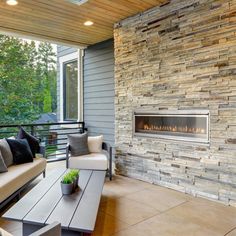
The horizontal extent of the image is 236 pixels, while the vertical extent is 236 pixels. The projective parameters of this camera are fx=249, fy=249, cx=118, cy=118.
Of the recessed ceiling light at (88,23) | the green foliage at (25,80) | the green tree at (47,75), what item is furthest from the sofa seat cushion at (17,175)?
the green tree at (47,75)

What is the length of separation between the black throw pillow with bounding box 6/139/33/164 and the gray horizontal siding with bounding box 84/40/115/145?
2.17 meters

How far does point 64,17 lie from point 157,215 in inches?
140

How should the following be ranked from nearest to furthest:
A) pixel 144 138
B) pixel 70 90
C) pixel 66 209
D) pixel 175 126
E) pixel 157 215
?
pixel 66 209 < pixel 157 215 < pixel 175 126 < pixel 144 138 < pixel 70 90

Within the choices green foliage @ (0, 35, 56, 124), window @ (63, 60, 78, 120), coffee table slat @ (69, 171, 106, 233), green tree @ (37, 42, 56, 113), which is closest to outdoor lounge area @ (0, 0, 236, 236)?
coffee table slat @ (69, 171, 106, 233)

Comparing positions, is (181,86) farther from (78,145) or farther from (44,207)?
(44,207)

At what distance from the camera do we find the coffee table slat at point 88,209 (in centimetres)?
190

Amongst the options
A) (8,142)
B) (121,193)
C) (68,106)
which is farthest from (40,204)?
(68,106)

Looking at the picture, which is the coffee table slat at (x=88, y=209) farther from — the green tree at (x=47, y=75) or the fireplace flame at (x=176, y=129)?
the green tree at (x=47, y=75)

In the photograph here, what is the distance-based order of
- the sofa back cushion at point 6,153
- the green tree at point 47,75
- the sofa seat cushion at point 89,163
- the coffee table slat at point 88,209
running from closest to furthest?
the coffee table slat at point 88,209 → the sofa back cushion at point 6,153 → the sofa seat cushion at point 89,163 → the green tree at point 47,75

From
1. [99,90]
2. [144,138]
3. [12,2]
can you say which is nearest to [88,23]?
[12,2]

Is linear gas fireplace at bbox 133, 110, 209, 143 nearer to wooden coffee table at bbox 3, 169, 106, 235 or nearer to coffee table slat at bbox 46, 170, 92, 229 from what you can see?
wooden coffee table at bbox 3, 169, 106, 235

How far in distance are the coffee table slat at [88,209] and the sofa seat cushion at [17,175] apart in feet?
3.00

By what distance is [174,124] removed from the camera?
12.7 ft

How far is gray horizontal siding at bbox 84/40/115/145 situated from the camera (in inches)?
226
